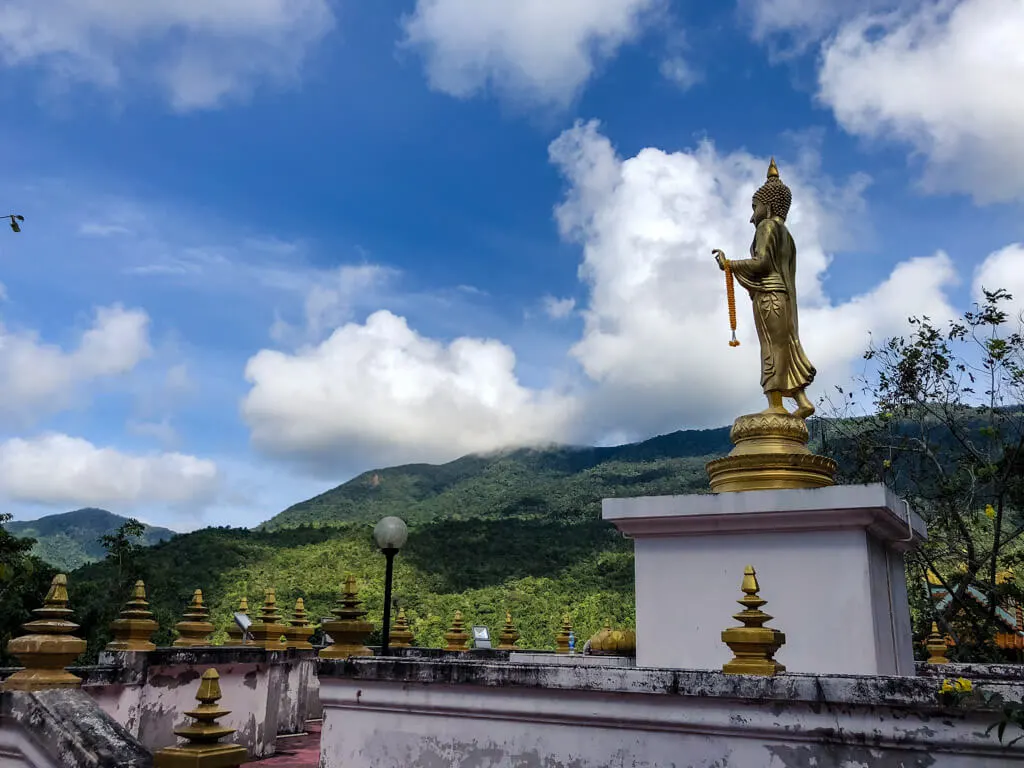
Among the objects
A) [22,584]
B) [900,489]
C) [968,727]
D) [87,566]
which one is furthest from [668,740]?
[87,566]

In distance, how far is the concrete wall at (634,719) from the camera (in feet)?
15.7

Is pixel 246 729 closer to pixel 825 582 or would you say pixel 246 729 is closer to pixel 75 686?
pixel 75 686

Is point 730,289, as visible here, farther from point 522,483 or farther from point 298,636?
point 522,483

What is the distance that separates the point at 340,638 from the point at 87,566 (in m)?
54.5

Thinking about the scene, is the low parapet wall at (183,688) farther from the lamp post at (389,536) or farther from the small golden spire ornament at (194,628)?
the lamp post at (389,536)

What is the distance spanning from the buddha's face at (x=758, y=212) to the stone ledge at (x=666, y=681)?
7.17 metres

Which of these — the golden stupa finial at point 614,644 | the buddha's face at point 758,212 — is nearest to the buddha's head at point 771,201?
the buddha's face at point 758,212

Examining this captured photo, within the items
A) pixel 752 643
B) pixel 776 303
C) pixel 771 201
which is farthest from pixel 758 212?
pixel 752 643

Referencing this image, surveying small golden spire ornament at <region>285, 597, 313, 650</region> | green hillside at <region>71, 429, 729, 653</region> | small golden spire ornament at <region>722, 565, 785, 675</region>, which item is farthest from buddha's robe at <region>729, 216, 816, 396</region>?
green hillside at <region>71, 429, 729, 653</region>

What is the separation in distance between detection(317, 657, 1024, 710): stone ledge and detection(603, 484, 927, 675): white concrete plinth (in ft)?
9.34

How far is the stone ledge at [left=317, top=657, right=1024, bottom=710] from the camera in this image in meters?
4.79

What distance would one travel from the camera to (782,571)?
26.7ft

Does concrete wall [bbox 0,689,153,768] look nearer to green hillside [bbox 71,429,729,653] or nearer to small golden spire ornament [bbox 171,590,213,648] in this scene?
small golden spire ornament [bbox 171,590,213,648]

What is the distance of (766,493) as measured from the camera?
8.25m
